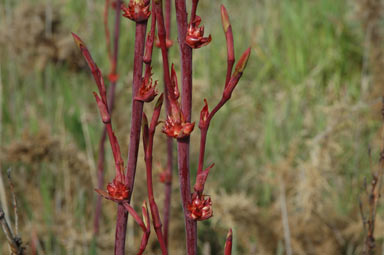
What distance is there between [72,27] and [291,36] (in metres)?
1.47

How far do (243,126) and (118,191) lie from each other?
1995 millimetres

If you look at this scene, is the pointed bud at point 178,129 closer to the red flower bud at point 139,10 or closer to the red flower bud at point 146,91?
the red flower bud at point 146,91

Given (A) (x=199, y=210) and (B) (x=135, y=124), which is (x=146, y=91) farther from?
(A) (x=199, y=210)

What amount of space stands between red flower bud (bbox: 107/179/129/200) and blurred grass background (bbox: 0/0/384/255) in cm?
71

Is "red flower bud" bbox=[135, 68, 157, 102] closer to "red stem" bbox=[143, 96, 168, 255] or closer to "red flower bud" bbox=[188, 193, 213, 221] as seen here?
"red stem" bbox=[143, 96, 168, 255]

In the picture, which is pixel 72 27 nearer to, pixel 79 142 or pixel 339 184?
pixel 79 142

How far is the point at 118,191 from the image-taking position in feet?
2.71

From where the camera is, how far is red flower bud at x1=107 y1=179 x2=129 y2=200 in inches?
32.4

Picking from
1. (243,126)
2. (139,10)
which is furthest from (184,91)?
(243,126)

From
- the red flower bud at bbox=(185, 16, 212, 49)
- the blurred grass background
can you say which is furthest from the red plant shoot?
the blurred grass background

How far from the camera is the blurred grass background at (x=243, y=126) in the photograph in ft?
6.56

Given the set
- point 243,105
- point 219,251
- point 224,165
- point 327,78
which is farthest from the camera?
point 327,78

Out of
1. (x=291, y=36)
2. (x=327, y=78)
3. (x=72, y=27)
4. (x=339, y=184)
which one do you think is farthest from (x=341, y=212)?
(x=72, y=27)

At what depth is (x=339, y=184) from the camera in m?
2.34
